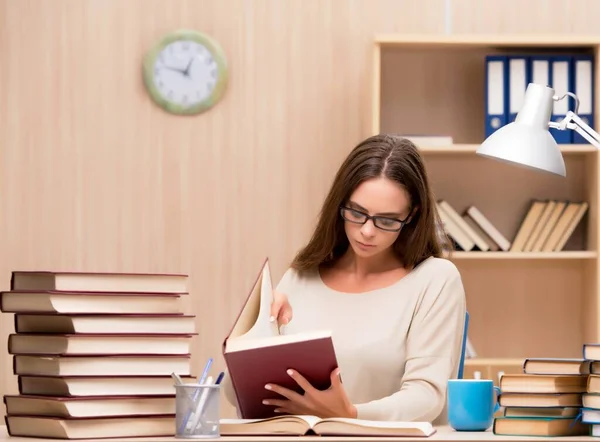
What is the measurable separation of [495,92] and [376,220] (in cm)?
177

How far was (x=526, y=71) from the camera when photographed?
3955 mm

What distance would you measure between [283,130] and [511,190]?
0.96 m

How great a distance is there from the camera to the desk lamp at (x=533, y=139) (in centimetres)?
186

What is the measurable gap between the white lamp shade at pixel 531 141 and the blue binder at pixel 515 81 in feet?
6.67

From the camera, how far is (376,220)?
236 cm

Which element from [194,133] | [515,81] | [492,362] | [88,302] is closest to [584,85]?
[515,81]

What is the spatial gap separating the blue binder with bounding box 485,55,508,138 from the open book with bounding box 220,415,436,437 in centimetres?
242

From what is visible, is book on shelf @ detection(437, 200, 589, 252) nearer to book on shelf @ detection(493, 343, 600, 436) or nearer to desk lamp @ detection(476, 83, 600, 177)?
desk lamp @ detection(476, 83, 600, 177)

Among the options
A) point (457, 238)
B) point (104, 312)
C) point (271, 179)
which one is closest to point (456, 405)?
point (104, 312)

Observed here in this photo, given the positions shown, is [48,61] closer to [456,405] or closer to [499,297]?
[499,297]

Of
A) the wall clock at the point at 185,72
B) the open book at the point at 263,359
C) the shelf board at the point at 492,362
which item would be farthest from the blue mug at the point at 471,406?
the wall clock at the point at 185,72

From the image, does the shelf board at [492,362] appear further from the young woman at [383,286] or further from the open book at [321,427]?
the open book at [321,427]

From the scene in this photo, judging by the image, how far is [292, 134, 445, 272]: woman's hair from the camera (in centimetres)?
241

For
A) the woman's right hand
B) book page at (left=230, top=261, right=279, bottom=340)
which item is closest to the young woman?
the woman's right hand
